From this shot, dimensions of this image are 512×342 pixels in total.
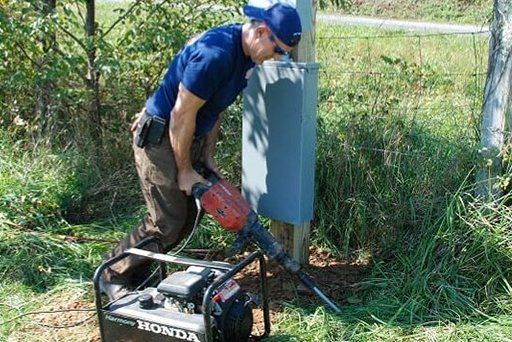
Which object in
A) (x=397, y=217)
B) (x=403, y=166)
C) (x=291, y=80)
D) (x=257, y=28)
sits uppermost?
(x=257, y=28)

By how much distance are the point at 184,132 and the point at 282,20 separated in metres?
0.72

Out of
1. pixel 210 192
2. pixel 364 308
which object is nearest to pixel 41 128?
pixel 210 192

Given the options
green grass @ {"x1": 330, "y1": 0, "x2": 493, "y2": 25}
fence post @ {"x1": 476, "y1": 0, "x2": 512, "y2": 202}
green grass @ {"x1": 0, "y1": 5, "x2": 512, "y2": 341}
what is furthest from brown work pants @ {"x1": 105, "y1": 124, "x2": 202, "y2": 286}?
green grass @ {"x1": 330, "y1": 0, "x2": 493, "y2": 25}

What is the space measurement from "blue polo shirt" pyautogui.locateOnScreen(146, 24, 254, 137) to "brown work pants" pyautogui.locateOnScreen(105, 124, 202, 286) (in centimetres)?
18

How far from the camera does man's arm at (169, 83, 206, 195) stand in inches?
131

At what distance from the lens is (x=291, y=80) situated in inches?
149

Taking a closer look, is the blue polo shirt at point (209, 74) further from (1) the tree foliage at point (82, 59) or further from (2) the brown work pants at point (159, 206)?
(1) the tree foliage at point (82, 59)

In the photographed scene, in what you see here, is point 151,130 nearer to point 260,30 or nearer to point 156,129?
point 156,129

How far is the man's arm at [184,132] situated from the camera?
334cm

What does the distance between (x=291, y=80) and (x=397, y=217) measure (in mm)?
1061

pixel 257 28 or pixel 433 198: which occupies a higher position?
pixel 257 28

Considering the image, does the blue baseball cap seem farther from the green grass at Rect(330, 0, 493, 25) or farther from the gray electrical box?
the green grass at Rect(330, 0, 493, 25)

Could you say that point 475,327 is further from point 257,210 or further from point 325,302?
point 257,210

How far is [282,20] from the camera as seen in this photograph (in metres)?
3.29
